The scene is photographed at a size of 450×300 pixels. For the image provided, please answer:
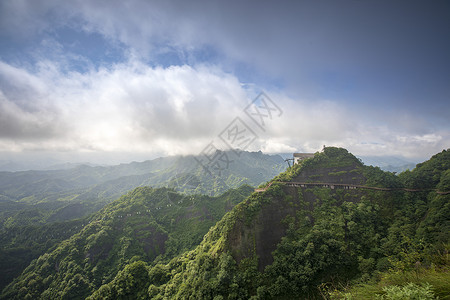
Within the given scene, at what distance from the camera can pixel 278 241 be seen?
35156mm

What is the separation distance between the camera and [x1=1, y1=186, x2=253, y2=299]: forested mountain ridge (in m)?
57.2

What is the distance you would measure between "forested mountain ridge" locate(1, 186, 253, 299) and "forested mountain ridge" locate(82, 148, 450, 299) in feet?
79.0

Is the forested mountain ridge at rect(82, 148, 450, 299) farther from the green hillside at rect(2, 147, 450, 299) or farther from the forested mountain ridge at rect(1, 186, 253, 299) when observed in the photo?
the forested mountain ridge at rect(1, 186, 253, 299)

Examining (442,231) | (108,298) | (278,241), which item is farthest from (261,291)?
(108,298)

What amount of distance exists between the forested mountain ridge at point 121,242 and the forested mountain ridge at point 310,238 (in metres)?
24.1

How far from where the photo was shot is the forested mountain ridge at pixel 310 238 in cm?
2923

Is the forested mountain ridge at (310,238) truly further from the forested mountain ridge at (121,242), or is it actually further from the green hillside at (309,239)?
the forested mountain ridge at (121,242)

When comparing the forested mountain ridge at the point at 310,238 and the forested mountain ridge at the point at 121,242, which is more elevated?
the forested mountain ridge at the point at 310,238

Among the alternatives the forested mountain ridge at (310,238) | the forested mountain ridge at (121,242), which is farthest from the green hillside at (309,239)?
the forested mountain ridge at (121,242)

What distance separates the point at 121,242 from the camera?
70938 mm

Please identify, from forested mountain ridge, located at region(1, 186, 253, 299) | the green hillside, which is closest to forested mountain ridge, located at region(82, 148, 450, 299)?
the green hillside

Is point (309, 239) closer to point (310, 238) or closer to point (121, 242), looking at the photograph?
point (310, 238)

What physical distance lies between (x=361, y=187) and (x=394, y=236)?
11.9 m

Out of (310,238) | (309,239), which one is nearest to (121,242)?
(309,239)
